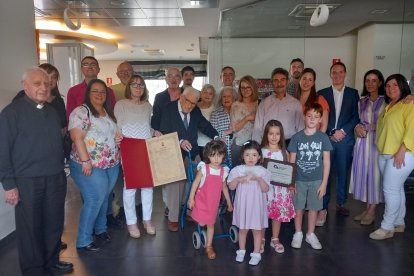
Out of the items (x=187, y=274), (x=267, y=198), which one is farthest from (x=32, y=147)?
(x=267, y=198)

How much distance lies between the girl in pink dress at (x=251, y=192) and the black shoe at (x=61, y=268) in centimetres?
143

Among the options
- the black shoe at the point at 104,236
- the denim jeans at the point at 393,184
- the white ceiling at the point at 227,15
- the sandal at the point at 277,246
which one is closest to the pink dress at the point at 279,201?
the sandal at the point at 277,246

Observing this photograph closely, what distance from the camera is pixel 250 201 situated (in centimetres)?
279

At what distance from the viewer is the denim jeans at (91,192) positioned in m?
2.88

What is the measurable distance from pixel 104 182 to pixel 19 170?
81 cm

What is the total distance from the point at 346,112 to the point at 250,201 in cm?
166

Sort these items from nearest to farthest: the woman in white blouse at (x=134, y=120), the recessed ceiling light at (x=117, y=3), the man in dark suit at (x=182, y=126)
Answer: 1. the woman in white blouse at (x=134, y=120)
2. the man in dark suit at (x=182, y=126)
3. the recessed ceiling light at (x=117, y=3)

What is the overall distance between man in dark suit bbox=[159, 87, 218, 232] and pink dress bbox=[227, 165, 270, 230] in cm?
75

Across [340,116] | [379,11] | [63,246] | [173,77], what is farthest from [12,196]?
[379,11]

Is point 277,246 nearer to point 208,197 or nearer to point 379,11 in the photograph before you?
point 208,197

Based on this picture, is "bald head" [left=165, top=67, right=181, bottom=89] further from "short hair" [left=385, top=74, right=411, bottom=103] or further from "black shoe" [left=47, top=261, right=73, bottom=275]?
"short hair" [left=385, top=74, right=411, bottom=103]

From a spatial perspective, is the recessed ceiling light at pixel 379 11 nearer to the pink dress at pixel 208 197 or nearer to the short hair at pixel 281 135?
the short hair at pixel 281 135

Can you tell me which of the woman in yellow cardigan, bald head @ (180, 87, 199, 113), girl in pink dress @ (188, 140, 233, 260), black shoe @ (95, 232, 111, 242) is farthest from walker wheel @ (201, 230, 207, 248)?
the woman in yellow cardigan

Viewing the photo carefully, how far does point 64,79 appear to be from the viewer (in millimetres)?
8422
